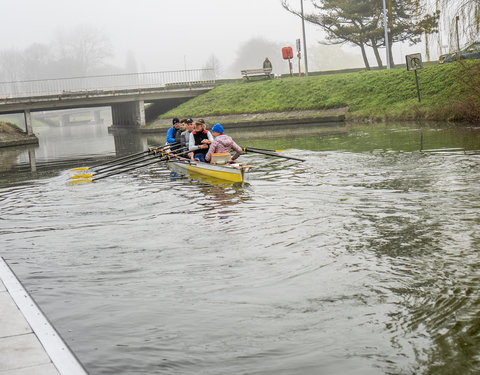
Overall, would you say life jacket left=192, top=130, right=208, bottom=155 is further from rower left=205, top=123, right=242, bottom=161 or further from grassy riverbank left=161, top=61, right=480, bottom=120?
grassy riverbank left=161, top=61, right=480, bottom=120

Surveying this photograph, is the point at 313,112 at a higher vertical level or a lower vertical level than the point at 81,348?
higher

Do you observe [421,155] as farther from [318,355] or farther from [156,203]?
[318,355]

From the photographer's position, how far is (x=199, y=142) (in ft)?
51.8

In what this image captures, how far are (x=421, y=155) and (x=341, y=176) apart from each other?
359 cm

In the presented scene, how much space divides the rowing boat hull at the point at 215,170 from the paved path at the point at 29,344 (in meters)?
7.90

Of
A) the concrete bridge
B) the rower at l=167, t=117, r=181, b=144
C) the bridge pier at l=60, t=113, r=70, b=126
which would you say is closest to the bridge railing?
the concrete bridge

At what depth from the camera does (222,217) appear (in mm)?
9828

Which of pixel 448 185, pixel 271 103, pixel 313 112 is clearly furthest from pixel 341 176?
pixel 271 103

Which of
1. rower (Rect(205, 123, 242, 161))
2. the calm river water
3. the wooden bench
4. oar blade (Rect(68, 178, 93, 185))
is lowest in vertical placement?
the calm river water

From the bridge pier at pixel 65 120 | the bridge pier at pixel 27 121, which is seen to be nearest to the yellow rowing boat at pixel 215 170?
the bridge pier at pixel 27 121

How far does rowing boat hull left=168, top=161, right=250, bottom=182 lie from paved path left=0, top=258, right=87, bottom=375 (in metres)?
7.90

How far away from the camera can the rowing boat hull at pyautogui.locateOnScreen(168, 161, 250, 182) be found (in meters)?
12.9

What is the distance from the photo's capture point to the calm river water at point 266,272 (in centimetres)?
457

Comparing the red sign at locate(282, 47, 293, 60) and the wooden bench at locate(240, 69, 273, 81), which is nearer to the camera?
the wooden bench at locate(240, 69, 273, 81)
